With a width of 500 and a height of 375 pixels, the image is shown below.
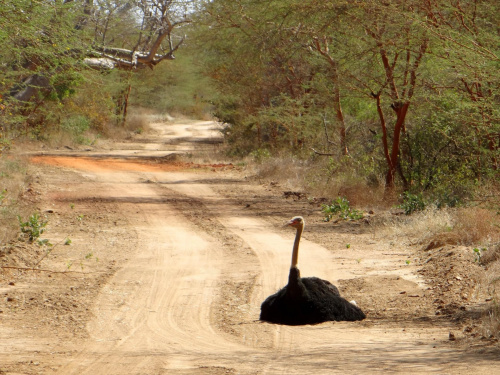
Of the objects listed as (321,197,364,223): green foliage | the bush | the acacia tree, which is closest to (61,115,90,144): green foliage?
the acacia tree

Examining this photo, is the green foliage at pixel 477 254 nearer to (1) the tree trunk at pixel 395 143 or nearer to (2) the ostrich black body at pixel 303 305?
(2) the ostrich black body at pixel 303 305

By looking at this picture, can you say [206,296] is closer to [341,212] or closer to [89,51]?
[341,212]

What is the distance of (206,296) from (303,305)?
1587 mm

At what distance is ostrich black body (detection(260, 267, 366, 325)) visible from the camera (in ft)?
21.6

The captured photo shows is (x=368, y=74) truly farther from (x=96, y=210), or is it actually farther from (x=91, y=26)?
(x=91, y=26)

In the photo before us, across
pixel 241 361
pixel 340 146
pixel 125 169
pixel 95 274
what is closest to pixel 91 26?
pixel 125 169

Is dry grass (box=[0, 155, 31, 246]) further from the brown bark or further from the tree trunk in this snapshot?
the tree trunk

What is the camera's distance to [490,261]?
853 centimetres

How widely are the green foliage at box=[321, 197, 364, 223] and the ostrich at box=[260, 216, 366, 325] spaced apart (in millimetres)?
6546

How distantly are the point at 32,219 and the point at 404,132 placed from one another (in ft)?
29.1

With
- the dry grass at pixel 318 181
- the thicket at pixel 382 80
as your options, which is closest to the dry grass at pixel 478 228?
the thicket at pixel 382 80

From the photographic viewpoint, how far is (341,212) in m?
13.7

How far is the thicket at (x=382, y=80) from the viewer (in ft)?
30.0

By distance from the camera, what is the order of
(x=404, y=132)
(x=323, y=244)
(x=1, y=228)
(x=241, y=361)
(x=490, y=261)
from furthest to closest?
1. (x=404, y=132)
2. (x=323, y=244)
3. (x=1, y=228)
4. (x=490, y=261)
5. (x=241, y=361)
